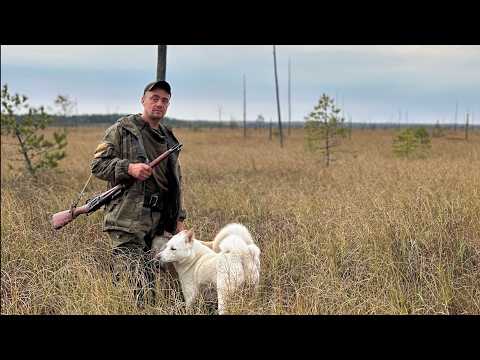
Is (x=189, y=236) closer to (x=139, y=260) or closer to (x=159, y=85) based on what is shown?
(x=139, y=260)

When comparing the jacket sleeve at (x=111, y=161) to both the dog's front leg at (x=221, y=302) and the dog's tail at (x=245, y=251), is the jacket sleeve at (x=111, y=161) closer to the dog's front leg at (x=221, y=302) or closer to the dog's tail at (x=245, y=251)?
the dog's tail at (x=245, y=251)

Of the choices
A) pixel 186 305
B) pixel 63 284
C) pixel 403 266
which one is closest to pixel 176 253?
pixel 186 305

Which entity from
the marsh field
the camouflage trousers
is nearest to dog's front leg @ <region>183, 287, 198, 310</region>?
the marsh field

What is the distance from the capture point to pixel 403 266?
163 inches

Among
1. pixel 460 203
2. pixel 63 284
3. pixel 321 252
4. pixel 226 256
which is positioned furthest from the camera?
pixel 460 203

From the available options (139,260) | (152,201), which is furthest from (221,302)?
(152,201)

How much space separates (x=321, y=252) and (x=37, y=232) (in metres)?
3.26

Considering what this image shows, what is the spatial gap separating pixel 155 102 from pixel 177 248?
4.22ft

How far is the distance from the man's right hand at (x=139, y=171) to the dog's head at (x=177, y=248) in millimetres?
567

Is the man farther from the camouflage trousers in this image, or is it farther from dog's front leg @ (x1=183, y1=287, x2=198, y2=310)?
dog's front leg @ (x1=183, y1=287, x2=198, y2=310)

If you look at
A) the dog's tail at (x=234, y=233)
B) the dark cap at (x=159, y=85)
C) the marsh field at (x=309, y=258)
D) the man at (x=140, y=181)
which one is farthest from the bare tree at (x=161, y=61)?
→ the dog's tail at (x=234, y=233)

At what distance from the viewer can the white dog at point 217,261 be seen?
11.5ft

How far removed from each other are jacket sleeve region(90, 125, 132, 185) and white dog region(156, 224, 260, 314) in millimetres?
708

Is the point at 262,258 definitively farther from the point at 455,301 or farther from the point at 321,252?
the point at 455,301
